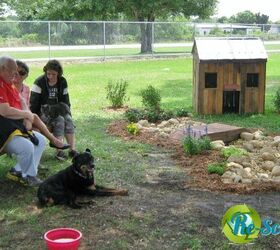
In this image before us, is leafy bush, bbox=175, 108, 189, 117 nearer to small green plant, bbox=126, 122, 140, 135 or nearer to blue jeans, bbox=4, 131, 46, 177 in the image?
small green plant, bbox=126, 122, 140, 135

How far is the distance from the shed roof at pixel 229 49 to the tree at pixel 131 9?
1921cm

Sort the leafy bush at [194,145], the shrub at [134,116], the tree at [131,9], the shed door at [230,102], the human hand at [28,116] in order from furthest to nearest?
the tree at [131,9] < the shed door at [230,102] < the shrub at [134,116] < the leafy bush at [194,145] < the human hand at [28,116]

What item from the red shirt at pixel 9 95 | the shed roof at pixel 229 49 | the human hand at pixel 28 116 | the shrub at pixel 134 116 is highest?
the shed roof at pixel 229 49

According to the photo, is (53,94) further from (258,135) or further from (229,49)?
(229,49)

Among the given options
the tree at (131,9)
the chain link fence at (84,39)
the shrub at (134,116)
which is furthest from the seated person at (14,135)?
the tree at (131,9)

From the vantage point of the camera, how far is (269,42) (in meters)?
38.8

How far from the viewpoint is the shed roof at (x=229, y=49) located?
10.2 metres

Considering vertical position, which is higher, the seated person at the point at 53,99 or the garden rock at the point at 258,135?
the seated person at the point at 53,99

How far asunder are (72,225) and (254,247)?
1.56 metres

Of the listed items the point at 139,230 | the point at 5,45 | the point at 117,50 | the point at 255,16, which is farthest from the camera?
the point at 255,16

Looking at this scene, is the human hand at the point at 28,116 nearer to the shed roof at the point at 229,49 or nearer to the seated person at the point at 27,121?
the seated person at the point at 27,121

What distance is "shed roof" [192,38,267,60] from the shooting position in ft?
33.6

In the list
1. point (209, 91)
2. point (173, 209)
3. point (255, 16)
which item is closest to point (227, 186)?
point (173, 209)

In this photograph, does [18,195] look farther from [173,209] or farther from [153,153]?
[153,153]
